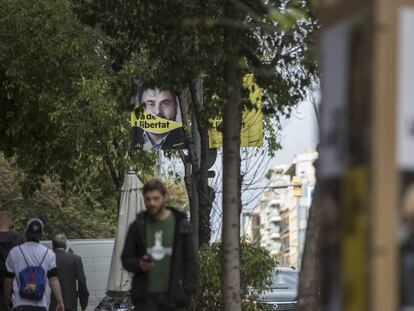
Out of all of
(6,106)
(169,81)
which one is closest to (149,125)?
(6,106)

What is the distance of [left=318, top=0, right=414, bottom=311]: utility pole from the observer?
10.9 feet

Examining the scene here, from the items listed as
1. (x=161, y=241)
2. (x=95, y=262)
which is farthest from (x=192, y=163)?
(x=161, y=241)

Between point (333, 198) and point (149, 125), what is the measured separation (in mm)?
14987

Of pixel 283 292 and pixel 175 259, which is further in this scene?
pixel 283 292

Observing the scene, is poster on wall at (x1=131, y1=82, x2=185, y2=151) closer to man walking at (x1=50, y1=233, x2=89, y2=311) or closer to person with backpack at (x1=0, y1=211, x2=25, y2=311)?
man walking at (x1=50, y1=233, x2=89, y2=311)

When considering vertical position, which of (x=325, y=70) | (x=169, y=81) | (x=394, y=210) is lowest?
(x=394, y=210)

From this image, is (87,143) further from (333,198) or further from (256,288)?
(333,198)

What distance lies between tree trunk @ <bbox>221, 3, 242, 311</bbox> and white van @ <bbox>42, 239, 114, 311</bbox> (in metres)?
12.3

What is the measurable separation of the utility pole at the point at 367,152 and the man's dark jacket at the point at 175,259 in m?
4.67

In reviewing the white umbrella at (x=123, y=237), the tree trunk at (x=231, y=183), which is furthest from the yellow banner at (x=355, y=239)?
the white umbrella at (x=123, y=237)

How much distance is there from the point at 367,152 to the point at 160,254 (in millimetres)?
5055

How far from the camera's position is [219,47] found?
10469 mm

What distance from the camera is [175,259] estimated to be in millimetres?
8281

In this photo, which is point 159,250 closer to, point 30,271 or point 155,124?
→ point 30,271
